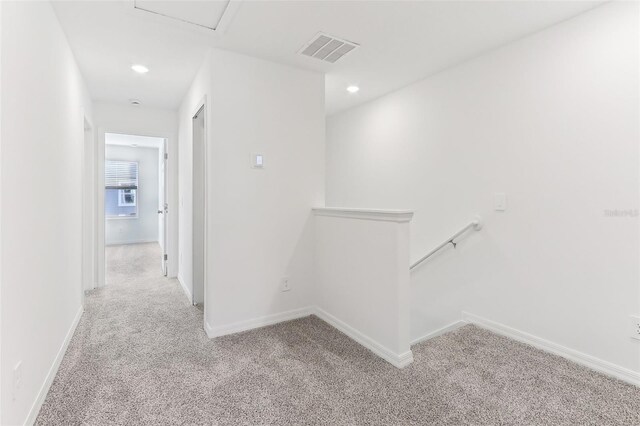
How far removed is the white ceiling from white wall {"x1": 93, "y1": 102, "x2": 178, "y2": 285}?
871 mm

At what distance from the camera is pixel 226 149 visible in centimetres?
252

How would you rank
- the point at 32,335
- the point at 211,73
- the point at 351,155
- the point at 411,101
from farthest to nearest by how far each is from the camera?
the point at 351,155 → the point at 411,101 → the point at 211,73 → the point at 32,335

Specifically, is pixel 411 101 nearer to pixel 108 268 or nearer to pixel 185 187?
pixel 185 187

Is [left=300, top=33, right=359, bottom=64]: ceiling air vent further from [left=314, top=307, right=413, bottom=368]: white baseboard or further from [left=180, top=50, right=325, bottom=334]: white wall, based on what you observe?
[left=314, top=307, right=413, bottom=368]: white baseboard

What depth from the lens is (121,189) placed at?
735cm

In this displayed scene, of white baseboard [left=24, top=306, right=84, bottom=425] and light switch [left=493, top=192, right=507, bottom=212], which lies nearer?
white baseboard [left=24, top=306, right=84, bottom=425]

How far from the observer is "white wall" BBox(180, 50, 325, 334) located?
2496 millimetres

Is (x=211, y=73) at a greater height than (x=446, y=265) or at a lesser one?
greater

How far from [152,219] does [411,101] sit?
279 inches

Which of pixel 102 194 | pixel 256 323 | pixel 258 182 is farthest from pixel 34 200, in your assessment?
pixel 102 194

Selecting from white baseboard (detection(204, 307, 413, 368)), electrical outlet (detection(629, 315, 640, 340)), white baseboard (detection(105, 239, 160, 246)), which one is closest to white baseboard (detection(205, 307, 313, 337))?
white baseboard (detection(204, 307, 413, 368))

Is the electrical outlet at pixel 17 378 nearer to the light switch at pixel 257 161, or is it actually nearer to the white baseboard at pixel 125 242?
the light switch at pixel 257 161

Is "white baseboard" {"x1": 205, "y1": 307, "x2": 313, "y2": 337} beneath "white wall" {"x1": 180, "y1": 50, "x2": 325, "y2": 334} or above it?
beneath

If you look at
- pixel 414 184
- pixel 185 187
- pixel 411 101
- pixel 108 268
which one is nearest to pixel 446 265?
pixel 414 184
